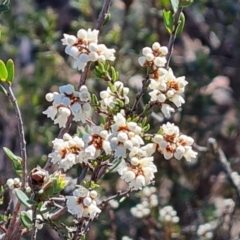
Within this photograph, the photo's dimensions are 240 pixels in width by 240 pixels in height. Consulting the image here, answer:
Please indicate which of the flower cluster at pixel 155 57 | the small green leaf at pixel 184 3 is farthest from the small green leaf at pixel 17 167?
the small green leaf at pixel 184 3

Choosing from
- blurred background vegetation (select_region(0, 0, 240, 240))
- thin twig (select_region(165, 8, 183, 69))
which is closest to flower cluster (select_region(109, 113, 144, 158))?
thin twig (select_region(165, 8, 183, 69))

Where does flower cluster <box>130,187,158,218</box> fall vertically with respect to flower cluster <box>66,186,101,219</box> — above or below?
below

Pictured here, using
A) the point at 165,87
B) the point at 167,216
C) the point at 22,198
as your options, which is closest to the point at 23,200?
the point at 22,198

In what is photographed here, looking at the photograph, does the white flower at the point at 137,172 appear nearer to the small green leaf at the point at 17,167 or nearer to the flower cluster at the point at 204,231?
the small green leaf at the point at 17,167

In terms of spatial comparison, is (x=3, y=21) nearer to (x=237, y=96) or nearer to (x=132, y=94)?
(x=132, y=94)

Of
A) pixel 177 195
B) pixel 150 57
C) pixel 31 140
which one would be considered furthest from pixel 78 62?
pixel 177 195

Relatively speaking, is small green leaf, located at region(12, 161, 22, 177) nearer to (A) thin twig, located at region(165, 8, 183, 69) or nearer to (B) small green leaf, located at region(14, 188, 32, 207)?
(B) small green leaf, located at region(14, 188, 32, 207)
